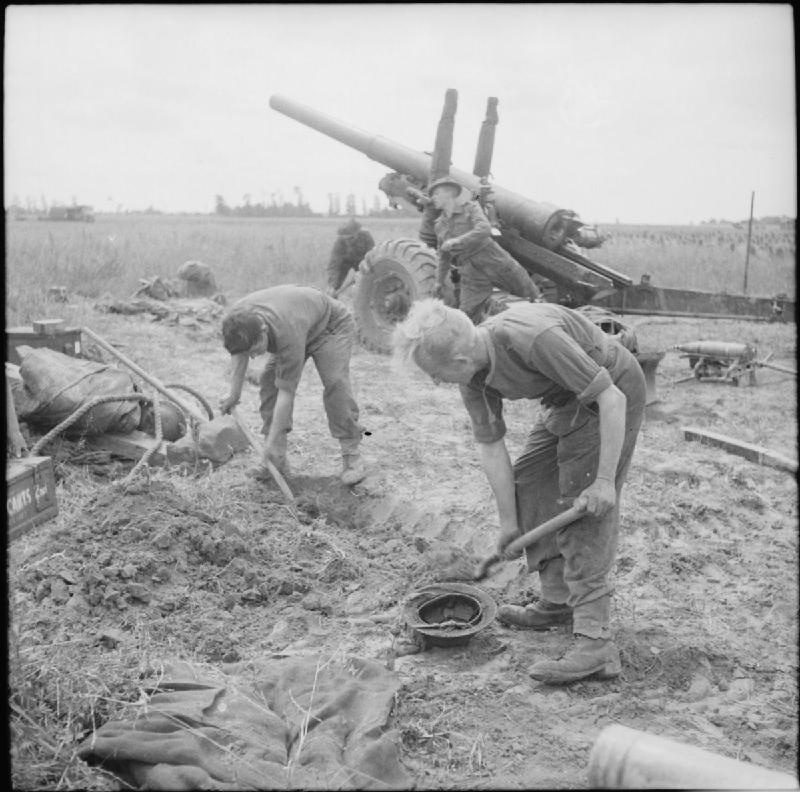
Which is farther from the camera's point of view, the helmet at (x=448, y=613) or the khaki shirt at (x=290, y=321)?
the khaki shirt at (x=290, y=321)

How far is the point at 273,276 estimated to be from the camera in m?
18.0

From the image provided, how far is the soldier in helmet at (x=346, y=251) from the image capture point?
425 inches

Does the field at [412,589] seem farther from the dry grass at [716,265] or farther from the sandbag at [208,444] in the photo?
the dry grass at [716,265]

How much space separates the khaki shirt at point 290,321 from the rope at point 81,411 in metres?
0.97

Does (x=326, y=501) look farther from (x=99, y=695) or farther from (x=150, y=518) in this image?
(x=99, y=695)

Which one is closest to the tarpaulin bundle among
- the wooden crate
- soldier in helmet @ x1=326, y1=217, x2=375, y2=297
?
the wooden crate

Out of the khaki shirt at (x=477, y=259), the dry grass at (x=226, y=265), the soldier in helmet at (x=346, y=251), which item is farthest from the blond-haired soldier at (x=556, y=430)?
the dry grass at (x=226, y=265)

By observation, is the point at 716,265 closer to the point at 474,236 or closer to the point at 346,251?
the point at 346,251

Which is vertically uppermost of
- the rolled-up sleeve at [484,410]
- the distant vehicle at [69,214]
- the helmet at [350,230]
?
the distant vehicle at [69,214]

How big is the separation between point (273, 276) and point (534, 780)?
52.9ft

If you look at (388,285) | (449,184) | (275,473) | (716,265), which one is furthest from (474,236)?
(716,265)

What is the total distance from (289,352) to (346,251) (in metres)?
6.20

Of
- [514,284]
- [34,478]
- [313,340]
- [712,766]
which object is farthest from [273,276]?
[712,766]

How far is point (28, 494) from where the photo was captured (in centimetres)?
298
